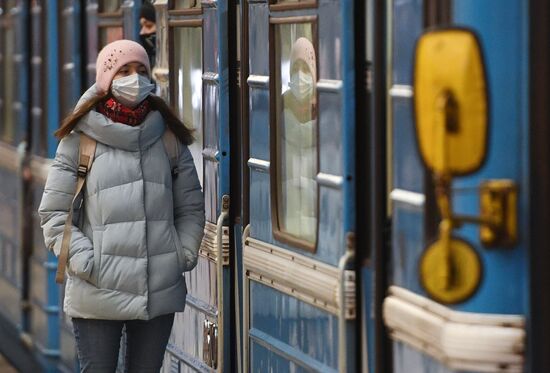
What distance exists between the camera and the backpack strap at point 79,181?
5.64 metres

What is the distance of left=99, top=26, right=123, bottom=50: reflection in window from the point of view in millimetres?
7924

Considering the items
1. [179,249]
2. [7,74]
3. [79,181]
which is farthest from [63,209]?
[7,74]

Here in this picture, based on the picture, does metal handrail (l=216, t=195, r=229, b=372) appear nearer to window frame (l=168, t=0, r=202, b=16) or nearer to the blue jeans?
the blue jeans

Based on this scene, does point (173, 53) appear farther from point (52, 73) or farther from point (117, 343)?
point (52, 73)

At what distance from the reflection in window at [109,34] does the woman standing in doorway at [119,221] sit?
2.10 m

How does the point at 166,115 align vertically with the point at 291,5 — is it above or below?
below

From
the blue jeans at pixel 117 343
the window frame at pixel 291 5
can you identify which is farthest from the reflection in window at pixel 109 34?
the window frame at pixel 291 5

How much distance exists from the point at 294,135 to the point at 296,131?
0.09 feet

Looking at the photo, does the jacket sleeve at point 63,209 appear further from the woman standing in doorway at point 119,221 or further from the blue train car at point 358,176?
the blue train car at point 358,176

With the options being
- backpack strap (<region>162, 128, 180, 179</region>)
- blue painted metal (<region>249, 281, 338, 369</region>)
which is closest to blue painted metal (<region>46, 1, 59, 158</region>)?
backpack strap (<region>162, 128, 180, 179</region>)

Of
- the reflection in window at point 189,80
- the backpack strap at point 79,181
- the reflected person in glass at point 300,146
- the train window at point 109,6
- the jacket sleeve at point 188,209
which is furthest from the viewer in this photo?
the train window at point 109,6

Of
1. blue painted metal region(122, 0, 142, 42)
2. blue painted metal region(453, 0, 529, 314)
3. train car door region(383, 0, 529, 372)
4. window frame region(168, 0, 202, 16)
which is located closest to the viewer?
train car door region(383, 0, 529, 372)

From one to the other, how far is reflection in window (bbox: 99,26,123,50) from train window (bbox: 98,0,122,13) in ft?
0.28

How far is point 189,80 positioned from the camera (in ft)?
22.5
